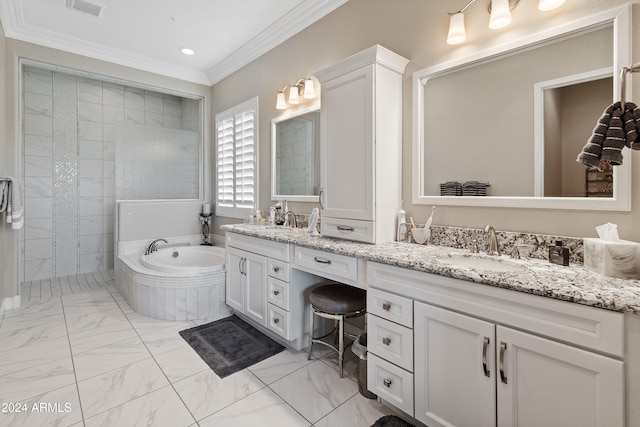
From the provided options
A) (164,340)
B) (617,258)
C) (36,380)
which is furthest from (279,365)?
(617,258)

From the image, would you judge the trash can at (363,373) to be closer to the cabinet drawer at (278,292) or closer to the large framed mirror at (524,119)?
the cabinet drawer at (278,292)

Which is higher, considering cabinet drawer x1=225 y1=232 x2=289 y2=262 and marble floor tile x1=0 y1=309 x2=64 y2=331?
cabinet drawer x1=225 y1=232 x2=289 y2=262

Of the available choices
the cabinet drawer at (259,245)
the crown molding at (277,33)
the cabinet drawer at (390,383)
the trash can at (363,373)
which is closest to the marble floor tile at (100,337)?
the cabinet drawer at (259,245)

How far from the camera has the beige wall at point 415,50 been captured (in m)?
1.47

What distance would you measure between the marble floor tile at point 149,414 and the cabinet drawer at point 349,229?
53.6 inches

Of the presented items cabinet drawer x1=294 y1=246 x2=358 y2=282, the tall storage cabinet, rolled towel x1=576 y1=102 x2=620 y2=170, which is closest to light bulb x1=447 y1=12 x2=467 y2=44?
the tall storage cabinet

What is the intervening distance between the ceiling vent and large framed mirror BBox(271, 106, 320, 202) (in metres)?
1.83

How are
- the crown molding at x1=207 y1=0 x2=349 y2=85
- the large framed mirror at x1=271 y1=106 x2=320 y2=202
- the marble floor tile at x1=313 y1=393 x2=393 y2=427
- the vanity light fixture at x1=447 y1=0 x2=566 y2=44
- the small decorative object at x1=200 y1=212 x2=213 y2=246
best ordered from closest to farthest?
1. the vanity light fixture at x1=447 y1=0 x2=566 y2=44
2. the marble floor tile at x1=313 y1=393 x2=393 y2=427
3. the crown molding at x1=207 y1=0 x2=349 y2=85
4. the large framed mirror at x1=271 y1=106 x2=320 y2=202
5. the small decorative object at x1=200 y1=212 x2=213 y2=246

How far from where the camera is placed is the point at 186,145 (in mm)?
4418

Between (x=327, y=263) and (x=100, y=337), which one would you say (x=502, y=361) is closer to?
(x=327, y=263)

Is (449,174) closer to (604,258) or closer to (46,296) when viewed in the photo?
(604,258)

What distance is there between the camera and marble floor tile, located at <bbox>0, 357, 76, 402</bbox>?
1839 millimetres

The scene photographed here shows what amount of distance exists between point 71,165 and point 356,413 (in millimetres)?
4800

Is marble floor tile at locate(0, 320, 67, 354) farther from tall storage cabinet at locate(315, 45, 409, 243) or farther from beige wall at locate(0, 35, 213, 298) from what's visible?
tall storage cabinet at locate(315, 45, 409, 243)
